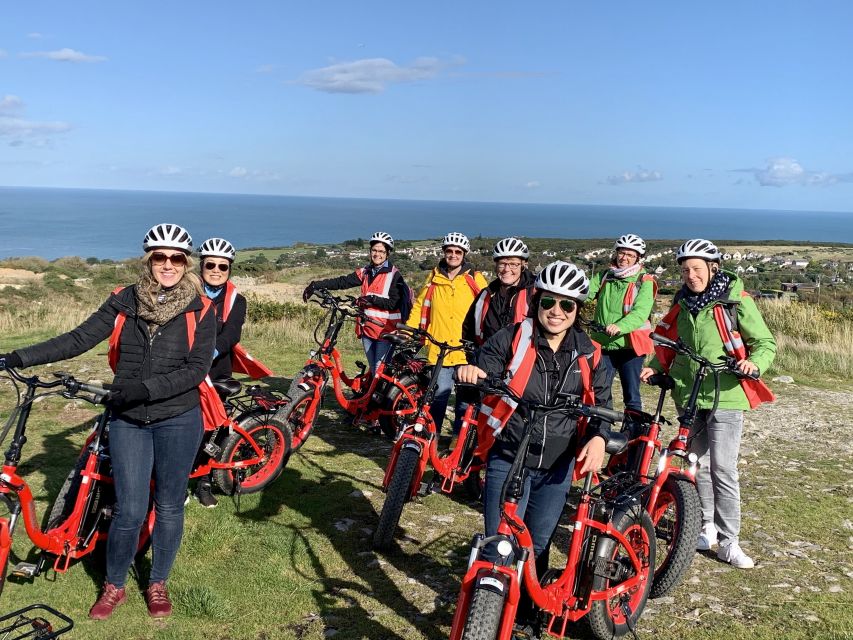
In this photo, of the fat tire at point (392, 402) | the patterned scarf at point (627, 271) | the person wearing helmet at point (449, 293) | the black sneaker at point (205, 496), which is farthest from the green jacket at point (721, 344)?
the black sneaker at point (205, 496)

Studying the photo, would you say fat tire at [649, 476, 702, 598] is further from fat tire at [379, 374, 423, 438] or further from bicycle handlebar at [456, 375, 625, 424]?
fat tire at [379, 374, 423, 438]

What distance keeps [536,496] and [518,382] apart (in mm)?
593

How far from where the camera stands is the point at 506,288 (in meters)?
5.92

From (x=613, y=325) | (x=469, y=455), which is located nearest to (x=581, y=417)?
(x=469, y=455)

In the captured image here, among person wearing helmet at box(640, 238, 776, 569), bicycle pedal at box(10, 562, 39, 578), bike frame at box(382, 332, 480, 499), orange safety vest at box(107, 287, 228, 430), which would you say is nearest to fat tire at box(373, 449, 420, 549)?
bike frame at box(382, 332, 480, 499)

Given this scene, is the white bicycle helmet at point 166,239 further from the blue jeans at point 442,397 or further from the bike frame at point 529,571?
the blue jeans at point 442,397

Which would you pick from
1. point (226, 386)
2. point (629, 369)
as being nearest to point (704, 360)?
point (629, 369)

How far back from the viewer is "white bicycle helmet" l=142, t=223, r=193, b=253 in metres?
3.79

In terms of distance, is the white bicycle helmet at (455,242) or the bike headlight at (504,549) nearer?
the bike headlight at (504,549)

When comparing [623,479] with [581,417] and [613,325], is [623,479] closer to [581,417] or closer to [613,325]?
[581,417]

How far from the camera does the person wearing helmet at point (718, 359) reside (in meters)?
4.64

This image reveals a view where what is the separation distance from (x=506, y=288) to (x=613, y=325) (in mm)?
1112

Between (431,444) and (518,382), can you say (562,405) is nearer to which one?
(518,382)

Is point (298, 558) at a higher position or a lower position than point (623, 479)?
lower
